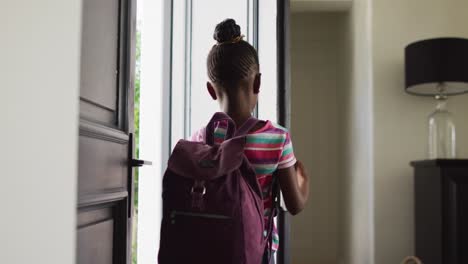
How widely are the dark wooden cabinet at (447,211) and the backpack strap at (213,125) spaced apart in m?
1.58

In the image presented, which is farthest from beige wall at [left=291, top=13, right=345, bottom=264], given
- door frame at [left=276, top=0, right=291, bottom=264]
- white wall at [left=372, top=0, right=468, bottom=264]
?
door frame at [left=276, top=0, right=291, bottom=264]

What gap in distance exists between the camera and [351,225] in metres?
3.35

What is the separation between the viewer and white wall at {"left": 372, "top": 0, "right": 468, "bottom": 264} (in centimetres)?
296

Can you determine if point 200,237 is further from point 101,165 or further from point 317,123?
point 317,123

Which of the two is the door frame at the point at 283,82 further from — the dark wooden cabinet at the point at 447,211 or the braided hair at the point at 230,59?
the dark wooden cabinet at the point at 447,211

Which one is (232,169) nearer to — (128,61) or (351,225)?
(128,61)

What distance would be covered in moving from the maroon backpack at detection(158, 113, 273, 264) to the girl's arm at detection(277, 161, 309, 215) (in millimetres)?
94

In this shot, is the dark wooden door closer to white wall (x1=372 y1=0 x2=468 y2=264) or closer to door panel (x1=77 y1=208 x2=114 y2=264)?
door panel (x1=77 y1=208 x2=114 y2=264)

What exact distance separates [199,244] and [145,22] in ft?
4.39

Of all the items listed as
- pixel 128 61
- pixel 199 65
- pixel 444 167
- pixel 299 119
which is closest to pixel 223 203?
pixel 128 61

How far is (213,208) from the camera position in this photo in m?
1.12

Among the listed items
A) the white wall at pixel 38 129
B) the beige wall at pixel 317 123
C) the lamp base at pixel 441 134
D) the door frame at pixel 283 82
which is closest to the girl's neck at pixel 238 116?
the door frame at pixel 283 82

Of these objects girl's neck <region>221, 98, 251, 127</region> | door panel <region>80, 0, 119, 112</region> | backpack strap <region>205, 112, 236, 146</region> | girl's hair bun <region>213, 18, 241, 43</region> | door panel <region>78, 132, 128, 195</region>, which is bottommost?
door panel <region>78, 132, 128, 195</region>

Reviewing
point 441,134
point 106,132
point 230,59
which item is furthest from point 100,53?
point 441,134
